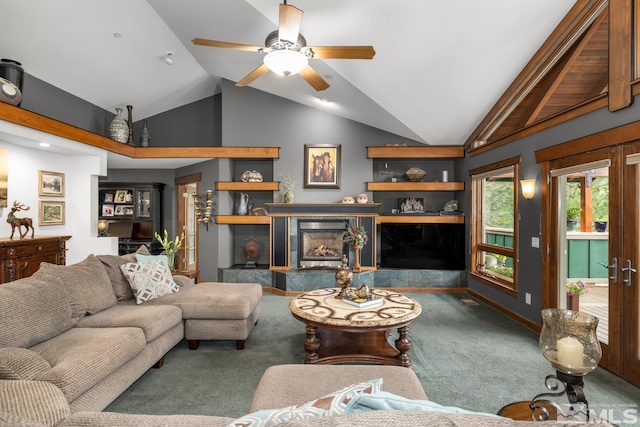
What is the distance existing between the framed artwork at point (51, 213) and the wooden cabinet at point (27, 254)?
416 mm

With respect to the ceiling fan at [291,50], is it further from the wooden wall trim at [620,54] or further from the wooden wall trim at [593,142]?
the wooden wall trim at [593,142]

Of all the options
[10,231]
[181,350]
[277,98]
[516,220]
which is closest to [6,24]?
[10,231]

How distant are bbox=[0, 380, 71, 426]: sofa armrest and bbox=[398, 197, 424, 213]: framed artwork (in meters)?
5.34

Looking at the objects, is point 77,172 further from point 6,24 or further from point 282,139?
point 282,139

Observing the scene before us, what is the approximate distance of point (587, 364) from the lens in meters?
1.33

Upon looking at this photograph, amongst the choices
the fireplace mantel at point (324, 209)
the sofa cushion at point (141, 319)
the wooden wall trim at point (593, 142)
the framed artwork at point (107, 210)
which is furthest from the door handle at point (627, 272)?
the framed artwork at point (107, 210)

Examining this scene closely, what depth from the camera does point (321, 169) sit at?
6.03m

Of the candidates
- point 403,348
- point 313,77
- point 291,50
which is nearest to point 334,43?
point 313,77

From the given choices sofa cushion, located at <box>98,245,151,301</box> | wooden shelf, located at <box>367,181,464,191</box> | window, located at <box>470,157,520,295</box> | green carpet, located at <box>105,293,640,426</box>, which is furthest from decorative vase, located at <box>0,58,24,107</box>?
window, located at <box>470,157,520,295</box>

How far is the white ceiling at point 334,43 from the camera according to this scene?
3.27m

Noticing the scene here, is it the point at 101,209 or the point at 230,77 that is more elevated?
the point at 230,77

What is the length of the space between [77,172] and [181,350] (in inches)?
154

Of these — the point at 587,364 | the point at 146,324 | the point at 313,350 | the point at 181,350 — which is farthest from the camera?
the point at 181,350

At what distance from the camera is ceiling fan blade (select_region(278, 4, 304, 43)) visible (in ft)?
8.04
